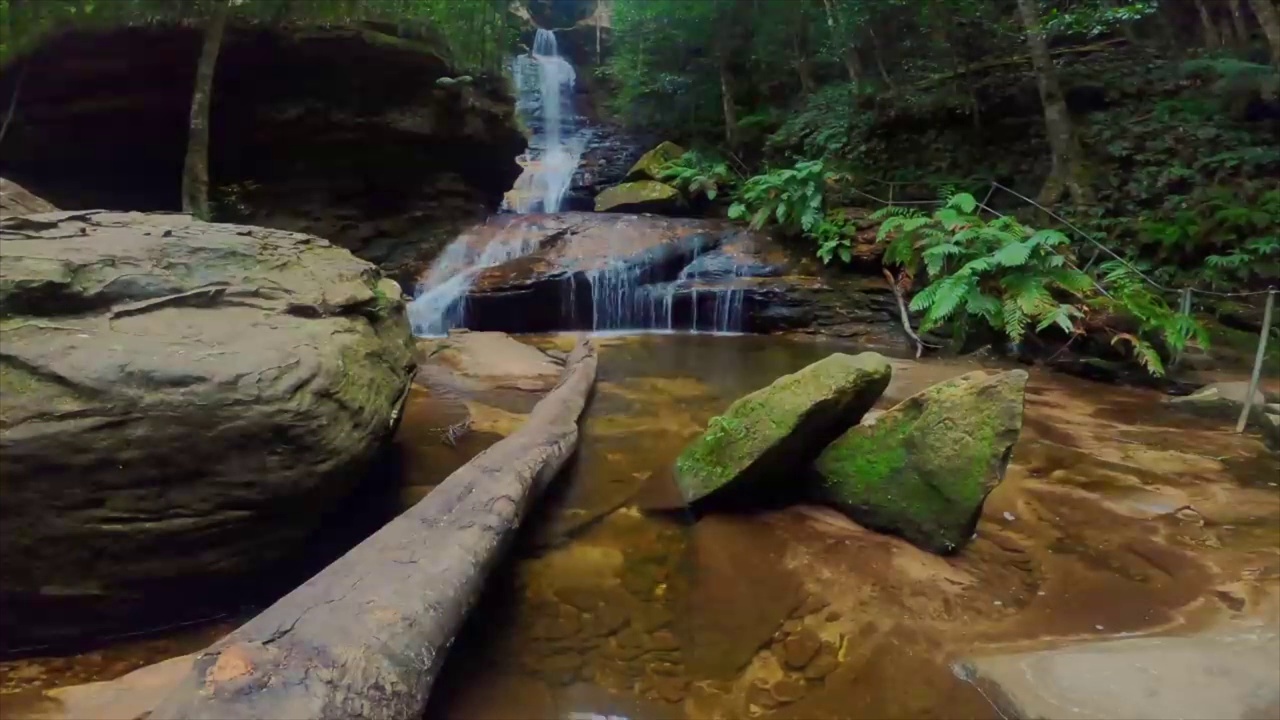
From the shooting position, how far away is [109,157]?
353 inches

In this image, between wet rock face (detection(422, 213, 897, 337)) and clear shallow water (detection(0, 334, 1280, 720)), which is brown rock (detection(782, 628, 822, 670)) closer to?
clear shallow water (detection(0, 334, 1280, 720))

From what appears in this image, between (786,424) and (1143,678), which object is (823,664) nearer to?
(1143,678)

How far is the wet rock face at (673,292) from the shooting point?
365 inches

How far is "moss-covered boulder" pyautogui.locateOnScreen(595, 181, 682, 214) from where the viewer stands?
41.9 feet

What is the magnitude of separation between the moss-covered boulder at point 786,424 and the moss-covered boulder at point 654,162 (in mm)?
10130

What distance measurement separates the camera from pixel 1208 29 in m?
9.53

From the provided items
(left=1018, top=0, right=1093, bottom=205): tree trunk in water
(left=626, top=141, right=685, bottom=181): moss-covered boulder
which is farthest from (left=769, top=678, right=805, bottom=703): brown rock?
(left=626, top=141, right=685, bottom=181): moss-covered boulder

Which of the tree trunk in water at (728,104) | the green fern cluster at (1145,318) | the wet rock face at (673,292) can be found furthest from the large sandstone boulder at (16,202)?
the tree trunk in water at (728,104)

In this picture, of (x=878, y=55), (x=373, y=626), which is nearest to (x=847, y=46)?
(x=878, y=55)

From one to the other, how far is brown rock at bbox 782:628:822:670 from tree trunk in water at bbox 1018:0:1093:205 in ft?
24.9

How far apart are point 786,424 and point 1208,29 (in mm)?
10117

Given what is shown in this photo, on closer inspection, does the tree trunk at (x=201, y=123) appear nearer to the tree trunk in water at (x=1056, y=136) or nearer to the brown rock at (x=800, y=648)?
the brown rock at (x=800, y=648)

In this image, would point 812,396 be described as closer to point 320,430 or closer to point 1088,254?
point 320,430

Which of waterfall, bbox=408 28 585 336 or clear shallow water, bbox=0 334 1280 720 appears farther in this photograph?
waterfall, bbox=408 28 585 336
